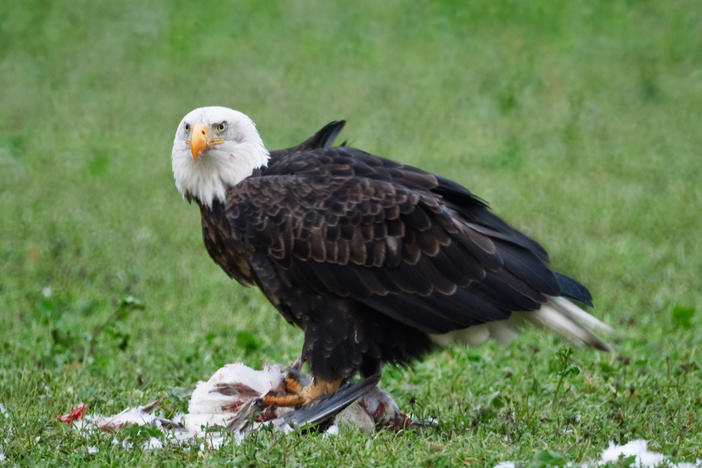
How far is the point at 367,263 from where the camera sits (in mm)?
5266

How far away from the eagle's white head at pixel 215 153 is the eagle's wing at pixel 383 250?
139 mm

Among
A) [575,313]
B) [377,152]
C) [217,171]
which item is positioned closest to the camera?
[575,313]

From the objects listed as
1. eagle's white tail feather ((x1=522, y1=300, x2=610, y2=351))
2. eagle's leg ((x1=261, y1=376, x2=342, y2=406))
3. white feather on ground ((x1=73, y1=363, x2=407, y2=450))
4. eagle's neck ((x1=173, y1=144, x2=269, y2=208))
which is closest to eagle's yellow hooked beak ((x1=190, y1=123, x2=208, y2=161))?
eagle's neck ((x1=173, y1=144, x2=269, y2=208))

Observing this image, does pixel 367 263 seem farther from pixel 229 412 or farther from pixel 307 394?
pixel 229 412

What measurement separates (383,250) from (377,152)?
22.2 ft

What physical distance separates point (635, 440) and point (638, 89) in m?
9.89

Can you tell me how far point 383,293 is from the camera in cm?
525

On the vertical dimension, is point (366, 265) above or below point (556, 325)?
above

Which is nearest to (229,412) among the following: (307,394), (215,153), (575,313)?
(307,394)

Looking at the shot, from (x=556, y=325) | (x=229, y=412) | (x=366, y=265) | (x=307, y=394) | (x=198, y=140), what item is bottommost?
(x=229, y=412)

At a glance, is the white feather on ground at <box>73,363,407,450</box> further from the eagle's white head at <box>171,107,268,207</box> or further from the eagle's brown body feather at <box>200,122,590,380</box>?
the eagle's white head at <box>171,107,268,207</box>

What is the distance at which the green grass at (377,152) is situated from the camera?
544 centimetres

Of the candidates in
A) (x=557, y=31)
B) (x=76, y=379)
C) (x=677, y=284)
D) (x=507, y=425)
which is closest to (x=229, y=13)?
(x=557, y=31)

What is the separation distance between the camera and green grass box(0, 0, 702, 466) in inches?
214
